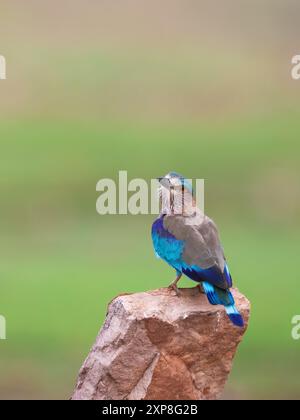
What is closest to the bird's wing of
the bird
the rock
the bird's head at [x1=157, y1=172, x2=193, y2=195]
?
the bird

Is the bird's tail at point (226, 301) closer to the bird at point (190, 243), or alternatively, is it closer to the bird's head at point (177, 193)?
the bird at point (190, 243)

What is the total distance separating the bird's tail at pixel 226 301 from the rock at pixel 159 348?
0.24 metres

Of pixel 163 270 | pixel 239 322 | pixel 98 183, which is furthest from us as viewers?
pixel 98 183

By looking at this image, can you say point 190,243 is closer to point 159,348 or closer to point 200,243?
point 200,243

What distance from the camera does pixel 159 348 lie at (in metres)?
10.3

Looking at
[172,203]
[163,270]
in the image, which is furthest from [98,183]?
[172,203]

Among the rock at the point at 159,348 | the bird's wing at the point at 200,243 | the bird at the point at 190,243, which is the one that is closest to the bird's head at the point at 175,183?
the bird at the point at 190,243

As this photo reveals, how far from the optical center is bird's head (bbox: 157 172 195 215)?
10609mm

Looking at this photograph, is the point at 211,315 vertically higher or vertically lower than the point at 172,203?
lower

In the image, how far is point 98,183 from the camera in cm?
2627

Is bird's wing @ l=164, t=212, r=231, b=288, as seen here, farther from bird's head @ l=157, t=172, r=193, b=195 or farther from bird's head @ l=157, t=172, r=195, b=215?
bird's head @ l=157, t=172, r=193, b=195

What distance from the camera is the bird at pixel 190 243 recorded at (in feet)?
33.3

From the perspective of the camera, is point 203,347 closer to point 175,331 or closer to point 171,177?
point 175,331

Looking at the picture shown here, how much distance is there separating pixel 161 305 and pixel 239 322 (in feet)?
2.05
